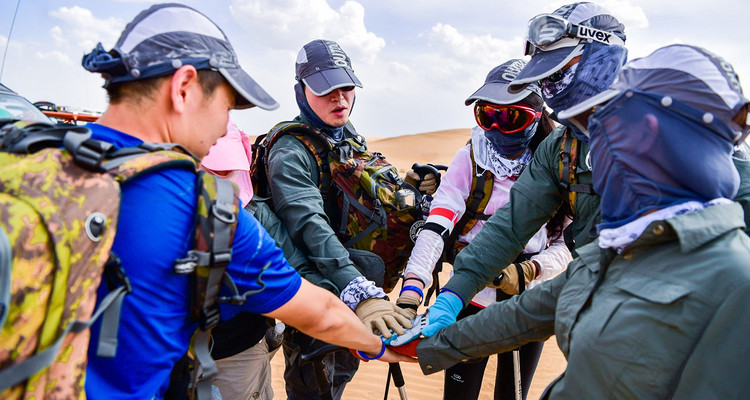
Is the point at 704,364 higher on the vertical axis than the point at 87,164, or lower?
lower

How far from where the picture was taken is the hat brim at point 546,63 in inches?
99.0

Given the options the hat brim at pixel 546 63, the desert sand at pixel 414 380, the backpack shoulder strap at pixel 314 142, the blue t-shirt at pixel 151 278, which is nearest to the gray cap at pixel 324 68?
the backpack shoulder strap at pixel 314 142

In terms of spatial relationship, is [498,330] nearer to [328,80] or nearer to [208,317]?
[208,317]

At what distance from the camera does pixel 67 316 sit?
114cm

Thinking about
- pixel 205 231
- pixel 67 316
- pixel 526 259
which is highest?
pixel 205 231

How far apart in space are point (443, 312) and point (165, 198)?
1.85 m

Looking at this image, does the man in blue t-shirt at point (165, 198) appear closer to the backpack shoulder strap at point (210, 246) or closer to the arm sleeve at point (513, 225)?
the backpack shoulder strap at point (210, 246)

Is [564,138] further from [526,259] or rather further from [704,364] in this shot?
[704,364]

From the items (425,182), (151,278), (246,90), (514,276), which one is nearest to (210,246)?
(151,278)

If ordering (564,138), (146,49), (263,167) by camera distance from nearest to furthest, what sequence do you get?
(146,49) → (564,138) → (263,167)

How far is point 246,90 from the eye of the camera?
1.60 m

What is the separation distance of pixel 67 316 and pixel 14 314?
0.10m

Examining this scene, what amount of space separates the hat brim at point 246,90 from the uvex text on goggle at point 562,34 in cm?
155

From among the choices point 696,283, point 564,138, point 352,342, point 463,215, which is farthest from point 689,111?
point 463,215
